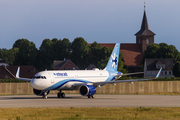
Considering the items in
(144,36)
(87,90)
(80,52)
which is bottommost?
(87,90)

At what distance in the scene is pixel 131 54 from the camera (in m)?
186

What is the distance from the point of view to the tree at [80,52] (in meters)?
163

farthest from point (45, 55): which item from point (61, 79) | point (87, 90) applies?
point (87, 90)

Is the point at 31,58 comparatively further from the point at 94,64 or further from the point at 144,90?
the point at 144,90

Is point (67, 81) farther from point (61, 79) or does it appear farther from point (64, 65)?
point (64, 65)

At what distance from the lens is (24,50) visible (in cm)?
15775

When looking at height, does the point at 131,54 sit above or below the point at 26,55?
above

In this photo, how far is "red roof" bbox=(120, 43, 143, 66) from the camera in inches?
7101

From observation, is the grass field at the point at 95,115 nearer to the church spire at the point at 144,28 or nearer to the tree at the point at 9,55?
the tree at the point at 9,55

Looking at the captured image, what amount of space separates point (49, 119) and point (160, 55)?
13856cm

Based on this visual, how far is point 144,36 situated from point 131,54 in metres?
13.0

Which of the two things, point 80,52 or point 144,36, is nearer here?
point 80,52

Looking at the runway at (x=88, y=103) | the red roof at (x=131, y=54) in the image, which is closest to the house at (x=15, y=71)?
the red roof at (x=131, y=54)

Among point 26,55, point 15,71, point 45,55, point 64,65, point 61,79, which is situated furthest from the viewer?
point 45,55
